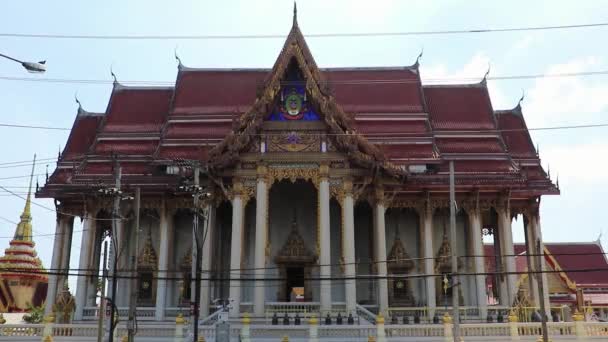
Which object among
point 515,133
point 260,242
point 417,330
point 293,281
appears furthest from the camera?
point 515,133

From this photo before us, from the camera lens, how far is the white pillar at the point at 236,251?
2233 cm

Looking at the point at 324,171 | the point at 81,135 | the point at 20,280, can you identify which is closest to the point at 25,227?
the point at 20,280

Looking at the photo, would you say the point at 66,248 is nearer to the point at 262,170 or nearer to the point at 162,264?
the point at 162,264

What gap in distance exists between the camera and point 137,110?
104ft

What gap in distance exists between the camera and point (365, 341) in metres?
19.5

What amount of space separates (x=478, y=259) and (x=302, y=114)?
9570 mm

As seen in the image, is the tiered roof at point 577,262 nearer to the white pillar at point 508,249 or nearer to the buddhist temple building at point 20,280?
the white pillar at point 508,249

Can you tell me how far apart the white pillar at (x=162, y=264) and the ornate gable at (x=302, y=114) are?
4.35 meters

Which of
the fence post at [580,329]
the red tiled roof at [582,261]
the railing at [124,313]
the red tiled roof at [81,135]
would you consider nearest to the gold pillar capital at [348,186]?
the fence post at [580,329]

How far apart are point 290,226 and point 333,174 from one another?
3.84 metres

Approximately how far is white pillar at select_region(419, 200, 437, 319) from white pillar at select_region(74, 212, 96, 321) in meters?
14.2

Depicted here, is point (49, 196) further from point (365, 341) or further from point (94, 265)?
point (365, 341)

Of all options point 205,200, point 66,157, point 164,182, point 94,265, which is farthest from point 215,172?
point 66,157

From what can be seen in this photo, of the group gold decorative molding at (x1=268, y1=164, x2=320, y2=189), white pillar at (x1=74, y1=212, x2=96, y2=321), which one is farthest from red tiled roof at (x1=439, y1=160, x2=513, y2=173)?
white pillar at (x1=74, y1=212, x2=96, y2=321)
